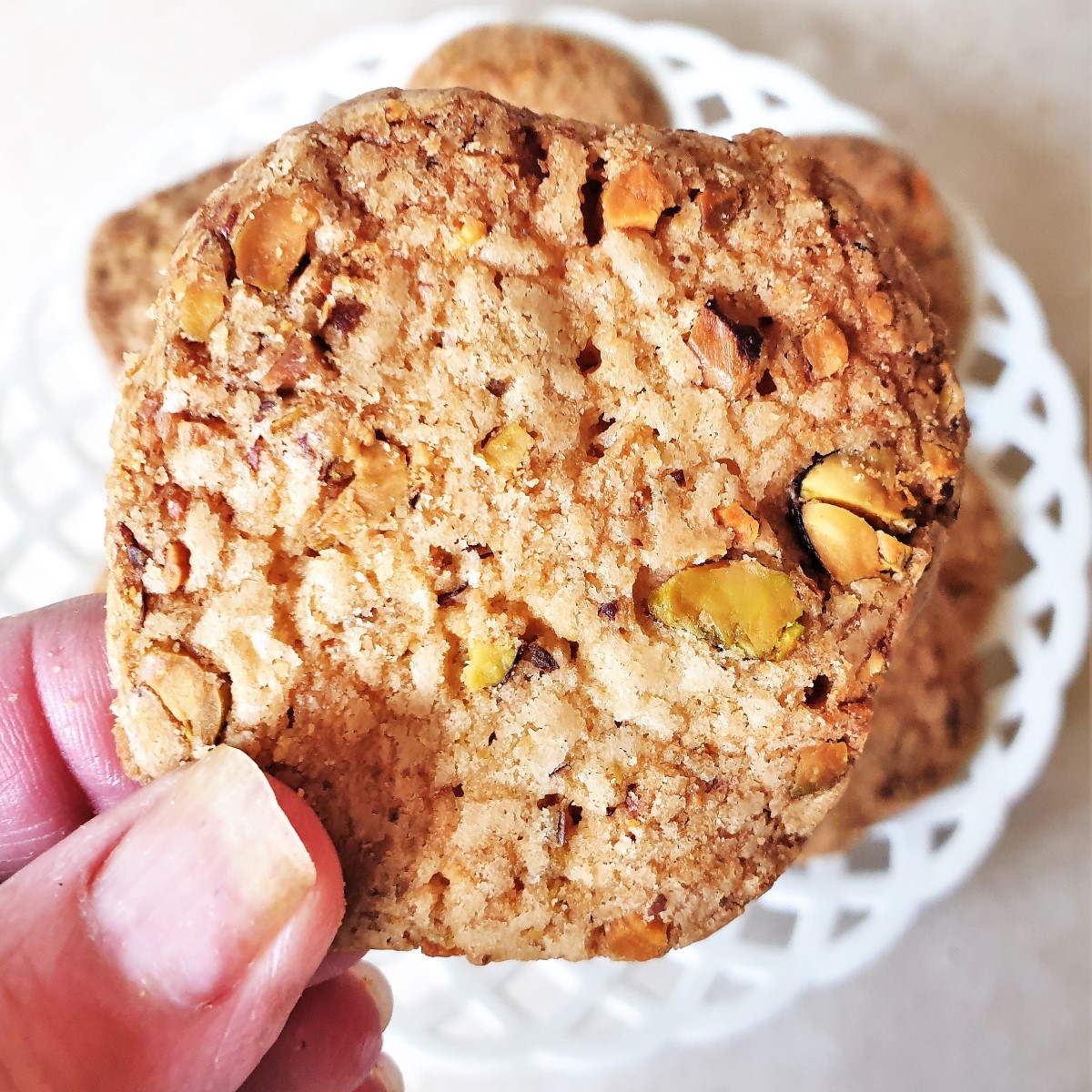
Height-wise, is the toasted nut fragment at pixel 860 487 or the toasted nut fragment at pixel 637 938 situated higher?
the toasted nut fragment at pixel 860 487

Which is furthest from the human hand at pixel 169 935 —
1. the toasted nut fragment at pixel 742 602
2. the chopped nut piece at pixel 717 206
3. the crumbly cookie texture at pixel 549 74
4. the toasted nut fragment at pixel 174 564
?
the crumbly cookie texture at pixel 549 74

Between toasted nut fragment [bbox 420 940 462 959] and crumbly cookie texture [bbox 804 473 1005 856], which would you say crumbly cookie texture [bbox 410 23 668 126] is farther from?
toasted nut fragment [bbox 420 940 462 959]

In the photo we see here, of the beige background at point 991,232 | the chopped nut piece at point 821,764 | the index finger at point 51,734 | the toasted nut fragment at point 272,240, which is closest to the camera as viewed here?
the toasted nut fragment at point 272,240

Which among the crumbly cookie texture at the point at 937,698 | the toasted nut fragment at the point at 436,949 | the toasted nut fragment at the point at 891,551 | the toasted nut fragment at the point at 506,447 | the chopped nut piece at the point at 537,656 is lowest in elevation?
the crumbly cookie texture at the point at 937,698

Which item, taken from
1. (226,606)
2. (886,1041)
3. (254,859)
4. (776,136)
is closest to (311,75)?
(776,136)

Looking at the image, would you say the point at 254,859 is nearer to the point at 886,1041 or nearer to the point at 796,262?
the point at 796,262

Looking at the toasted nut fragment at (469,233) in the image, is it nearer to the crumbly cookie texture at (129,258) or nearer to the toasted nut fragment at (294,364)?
the toasted nut fragment at (294,364)

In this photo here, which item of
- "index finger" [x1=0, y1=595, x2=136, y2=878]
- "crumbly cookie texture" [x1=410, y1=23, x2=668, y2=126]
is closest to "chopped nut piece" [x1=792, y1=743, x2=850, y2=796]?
"index finger" [x1=0, y1=595, x2=136, y2=878]
